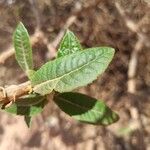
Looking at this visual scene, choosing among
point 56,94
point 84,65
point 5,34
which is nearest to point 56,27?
point 5,34

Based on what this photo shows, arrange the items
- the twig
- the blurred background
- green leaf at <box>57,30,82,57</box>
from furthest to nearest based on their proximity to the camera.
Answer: the blurred background, green leaf at <box>57,30,82,57</box>, the twig

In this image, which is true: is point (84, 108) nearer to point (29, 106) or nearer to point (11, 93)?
point (29, 106)

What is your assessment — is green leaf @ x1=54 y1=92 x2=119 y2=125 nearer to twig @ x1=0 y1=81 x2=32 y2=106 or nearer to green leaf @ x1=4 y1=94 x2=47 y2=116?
green leaf @ x1=4 y1=94 x2=47 y2=116

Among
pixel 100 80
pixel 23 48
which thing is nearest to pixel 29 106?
pixel 23 48

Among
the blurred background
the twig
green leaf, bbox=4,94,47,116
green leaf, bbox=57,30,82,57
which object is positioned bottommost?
the blurred background

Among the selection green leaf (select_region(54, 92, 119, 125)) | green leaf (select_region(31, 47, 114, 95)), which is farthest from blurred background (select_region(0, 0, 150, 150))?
green leaf (select_region(31, 47, 114, 95))

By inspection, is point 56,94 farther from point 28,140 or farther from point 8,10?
point 28,140
